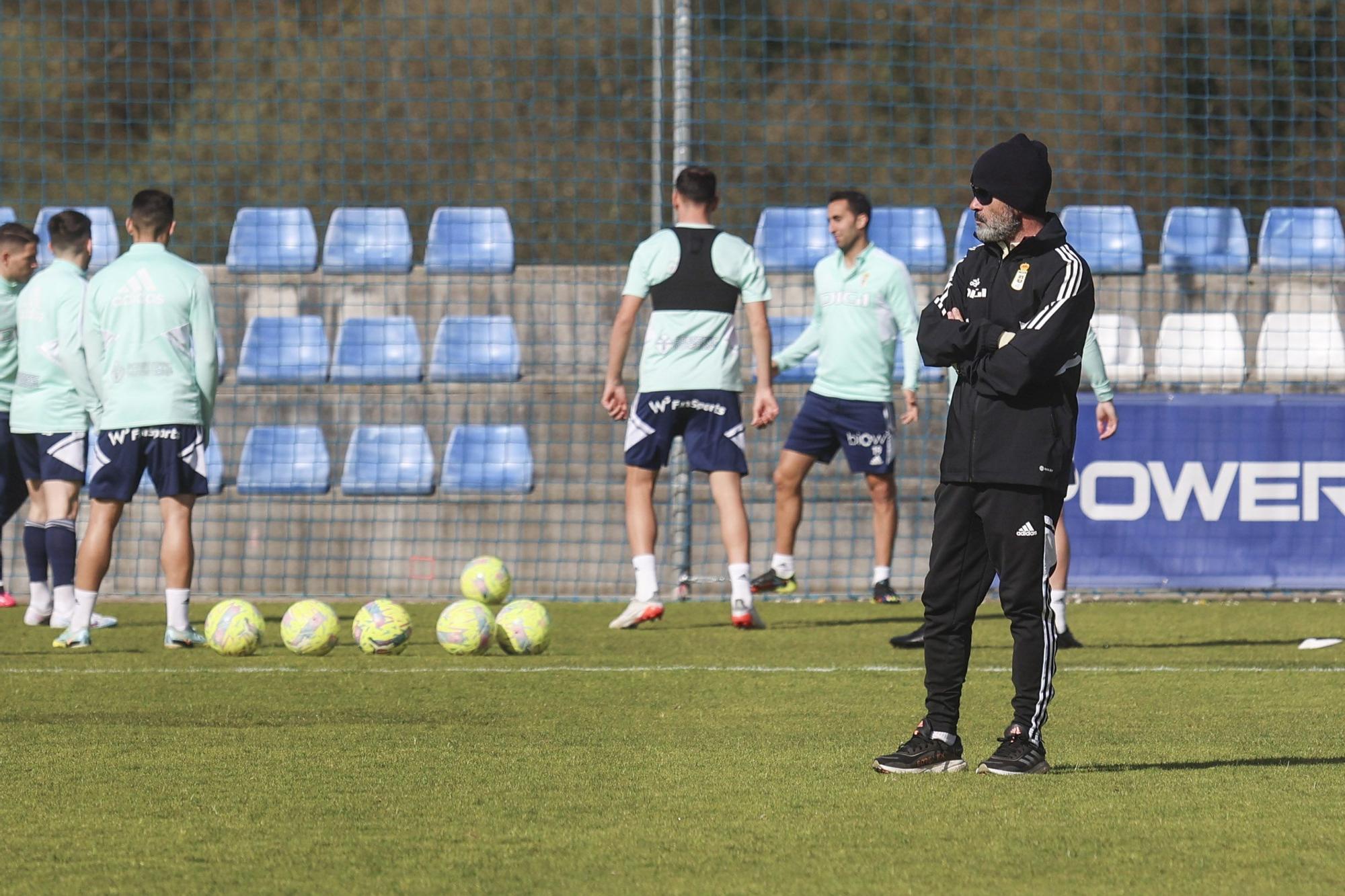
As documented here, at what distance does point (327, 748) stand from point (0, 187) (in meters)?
17.0

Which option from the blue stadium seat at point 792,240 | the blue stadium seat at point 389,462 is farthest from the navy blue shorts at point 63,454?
the blue stadium seat at point 792,240

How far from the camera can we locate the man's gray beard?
16.3ft

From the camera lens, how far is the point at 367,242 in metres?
14.1

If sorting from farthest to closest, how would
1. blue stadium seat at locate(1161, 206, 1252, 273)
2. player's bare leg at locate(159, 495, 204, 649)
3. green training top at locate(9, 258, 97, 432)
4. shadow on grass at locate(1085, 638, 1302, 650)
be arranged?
blue stadium seat at locate(1161, 206, 1252, 273), green training top at locate(9, 258, 97, 432), shadow on grass at locate(1085, 638, 1302, 650), player's bare leg at locate(159, 495, 204, 649)

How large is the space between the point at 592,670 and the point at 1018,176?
341 centimetres

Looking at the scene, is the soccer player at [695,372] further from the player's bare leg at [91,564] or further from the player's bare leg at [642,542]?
the player's bare leg at [91,564]

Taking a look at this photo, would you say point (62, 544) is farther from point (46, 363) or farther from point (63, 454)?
point (46, 363)

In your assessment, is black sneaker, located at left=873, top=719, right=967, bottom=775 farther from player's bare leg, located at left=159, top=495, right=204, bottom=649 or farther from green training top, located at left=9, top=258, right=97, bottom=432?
green training top, located at left=9, top=258, right=97, bottom=432

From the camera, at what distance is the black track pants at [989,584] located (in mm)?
5012

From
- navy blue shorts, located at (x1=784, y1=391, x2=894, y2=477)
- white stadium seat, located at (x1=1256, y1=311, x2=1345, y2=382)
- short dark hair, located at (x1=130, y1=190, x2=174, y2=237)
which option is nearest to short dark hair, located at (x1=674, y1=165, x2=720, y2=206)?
navy blue shorts, located at (x1=784, y1=391, x2=894, y2=477)

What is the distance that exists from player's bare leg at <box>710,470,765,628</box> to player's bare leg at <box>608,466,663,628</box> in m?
0.34

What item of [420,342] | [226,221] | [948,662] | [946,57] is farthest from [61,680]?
[946,57]

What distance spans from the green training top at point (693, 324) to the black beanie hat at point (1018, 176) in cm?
434

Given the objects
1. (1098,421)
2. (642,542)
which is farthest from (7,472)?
(1098,421)
